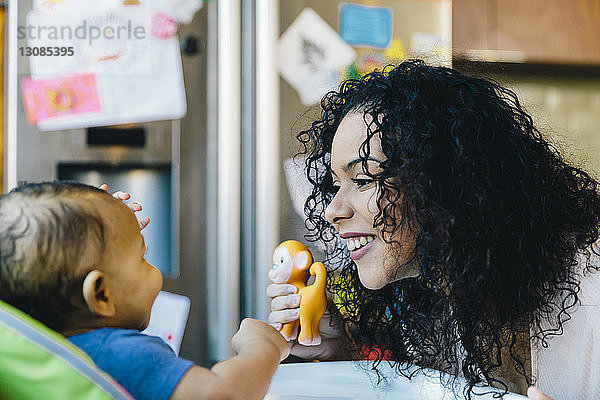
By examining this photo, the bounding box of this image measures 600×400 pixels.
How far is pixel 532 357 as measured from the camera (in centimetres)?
103

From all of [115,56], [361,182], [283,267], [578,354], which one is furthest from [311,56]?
[578,354]

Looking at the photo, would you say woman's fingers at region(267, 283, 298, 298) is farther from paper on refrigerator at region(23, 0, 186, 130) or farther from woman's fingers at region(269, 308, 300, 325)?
paper on refrigerator at region(23, 0, 186, 130)

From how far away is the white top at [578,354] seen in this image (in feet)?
3.17

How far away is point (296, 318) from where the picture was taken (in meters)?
1.16

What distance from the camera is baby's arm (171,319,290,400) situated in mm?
632

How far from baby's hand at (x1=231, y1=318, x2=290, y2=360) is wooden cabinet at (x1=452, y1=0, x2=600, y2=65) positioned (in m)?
1.39

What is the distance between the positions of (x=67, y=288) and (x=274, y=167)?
105cm

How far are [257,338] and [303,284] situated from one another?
45 centimetres

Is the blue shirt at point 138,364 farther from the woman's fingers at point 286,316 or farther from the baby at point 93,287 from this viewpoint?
the woman's fingers at point 286,316

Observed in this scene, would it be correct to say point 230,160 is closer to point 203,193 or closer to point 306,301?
point 203,193

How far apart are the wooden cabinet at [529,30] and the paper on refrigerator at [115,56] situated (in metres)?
0.82

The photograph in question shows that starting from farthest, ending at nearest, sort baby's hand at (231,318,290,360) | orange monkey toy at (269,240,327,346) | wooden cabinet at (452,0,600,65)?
wooden cabinet at (452,0,600,65) < orange monkey toy at (269,240,327,346) < baby's hand at (231,318,290,360)

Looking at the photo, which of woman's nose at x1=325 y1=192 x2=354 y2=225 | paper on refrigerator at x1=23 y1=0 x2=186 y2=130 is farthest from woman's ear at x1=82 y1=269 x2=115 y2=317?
paper on refrigerator at x1=23 y1=0 x2=186 y2=130

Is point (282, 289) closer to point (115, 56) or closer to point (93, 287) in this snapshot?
point (93, 287)
